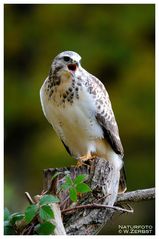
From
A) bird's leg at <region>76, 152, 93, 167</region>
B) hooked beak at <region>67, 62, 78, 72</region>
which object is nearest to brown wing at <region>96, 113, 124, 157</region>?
bird's leg at <region>76, 152, 93, 167</region>

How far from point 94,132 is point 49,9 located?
7.03 m

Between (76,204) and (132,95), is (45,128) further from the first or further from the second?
(76,204)

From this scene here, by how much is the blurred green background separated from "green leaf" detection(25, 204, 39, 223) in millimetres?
6622

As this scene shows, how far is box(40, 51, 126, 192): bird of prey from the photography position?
5.77 metres

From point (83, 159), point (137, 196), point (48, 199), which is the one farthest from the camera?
point (83, 159)

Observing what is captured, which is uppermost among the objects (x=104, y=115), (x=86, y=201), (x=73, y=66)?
(x=73, y=66)

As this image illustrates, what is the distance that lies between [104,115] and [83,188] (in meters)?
1.71

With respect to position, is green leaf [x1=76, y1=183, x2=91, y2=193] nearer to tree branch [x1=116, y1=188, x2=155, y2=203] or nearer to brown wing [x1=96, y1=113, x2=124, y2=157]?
tree branch [x1=116, y1=188, x2=155, y2=203]

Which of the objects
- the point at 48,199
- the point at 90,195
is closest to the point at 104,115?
the point at 90,195

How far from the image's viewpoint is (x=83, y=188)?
14.3 feet

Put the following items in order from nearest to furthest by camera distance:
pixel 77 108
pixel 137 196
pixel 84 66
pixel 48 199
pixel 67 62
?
pixel 48 199, pixel 137 196, pixel 67 62, pixel 77 108, pixel 84 66

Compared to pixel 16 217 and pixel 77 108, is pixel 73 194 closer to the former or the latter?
pixel 16 217

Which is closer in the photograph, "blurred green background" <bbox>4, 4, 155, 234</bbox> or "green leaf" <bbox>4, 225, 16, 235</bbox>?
"green leaf" <bbox>4, 225, 16, 235</bbox>

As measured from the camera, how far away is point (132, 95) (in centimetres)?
1189
